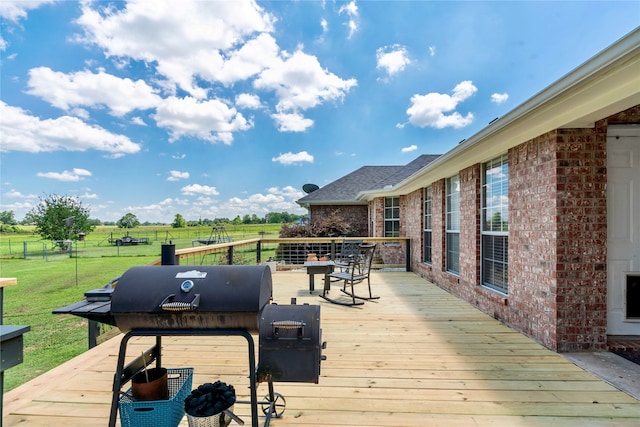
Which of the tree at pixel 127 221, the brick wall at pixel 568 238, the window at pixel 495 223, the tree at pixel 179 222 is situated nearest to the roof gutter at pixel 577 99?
the brick wall at pixel 568 238

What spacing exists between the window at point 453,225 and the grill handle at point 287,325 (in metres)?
4.72

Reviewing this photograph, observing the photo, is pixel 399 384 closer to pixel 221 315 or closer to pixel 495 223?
pixel 221 315

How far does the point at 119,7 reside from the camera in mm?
5555

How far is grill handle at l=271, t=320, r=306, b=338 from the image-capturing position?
1770 millimetres

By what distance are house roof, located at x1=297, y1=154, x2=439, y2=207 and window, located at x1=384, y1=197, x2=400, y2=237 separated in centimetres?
139

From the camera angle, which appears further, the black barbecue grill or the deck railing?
the deck railing

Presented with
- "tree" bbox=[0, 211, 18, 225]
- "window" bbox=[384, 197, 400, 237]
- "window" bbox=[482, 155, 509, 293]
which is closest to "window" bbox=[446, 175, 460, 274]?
"window" bbox=[482, 155, 509, 293]

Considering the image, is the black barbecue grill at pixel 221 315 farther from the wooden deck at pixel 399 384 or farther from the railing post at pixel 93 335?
the railing post at pixel 93 335

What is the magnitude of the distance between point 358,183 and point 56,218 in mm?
18005

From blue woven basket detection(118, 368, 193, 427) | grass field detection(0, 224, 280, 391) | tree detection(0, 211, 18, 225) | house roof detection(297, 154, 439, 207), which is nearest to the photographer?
blue woven basket detection(118, 368, 193, 427)

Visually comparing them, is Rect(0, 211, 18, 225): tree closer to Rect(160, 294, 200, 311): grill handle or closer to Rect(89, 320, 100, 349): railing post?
Rect(89, 320, 100, 349): railing post

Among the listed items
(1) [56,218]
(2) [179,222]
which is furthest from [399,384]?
Result: (2) [179,222]

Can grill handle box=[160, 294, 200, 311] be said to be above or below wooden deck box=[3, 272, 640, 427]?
above

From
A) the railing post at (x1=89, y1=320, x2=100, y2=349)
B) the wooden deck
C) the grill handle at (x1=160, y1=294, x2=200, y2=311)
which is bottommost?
the wooden deck
